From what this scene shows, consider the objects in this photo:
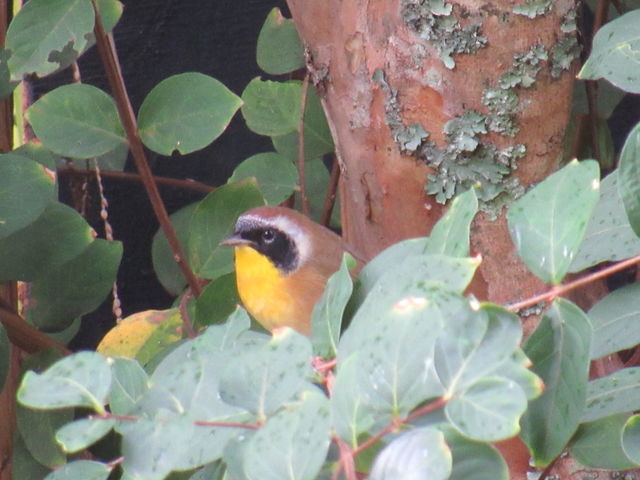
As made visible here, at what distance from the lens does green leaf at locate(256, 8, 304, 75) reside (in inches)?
51.9

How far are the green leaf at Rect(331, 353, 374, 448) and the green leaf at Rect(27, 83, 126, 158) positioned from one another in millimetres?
760

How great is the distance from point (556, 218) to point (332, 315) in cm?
14

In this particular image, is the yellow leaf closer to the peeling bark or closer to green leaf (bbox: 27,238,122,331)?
green leaf (bbox: 27,238,122,331)

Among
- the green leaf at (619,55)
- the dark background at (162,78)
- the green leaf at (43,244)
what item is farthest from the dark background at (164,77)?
the green leaf at (619,55)

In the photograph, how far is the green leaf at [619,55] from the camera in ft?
2.14

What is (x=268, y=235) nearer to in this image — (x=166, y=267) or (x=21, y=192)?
(x=166, y=267)

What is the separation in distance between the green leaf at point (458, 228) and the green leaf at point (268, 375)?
0.11 metres

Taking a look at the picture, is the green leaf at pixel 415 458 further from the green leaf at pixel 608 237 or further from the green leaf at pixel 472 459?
the green leaf at pixel 608 237

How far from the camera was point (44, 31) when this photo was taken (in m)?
1.00

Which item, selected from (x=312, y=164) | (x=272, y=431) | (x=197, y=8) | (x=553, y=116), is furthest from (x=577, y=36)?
(x=197, y=8)

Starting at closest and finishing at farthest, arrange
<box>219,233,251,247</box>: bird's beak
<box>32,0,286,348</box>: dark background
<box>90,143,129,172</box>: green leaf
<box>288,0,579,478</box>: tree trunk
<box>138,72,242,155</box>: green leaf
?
1. <box>288,0,579,478</box>: tree trunk
2. <box>138,72,242,155</box>: green leaf
3. <box>219,233,251,247</box>: bird's beak
4. <box>90,143,129,172</box>: green leaf
5. <box>32,0,286,348</box>: dark background

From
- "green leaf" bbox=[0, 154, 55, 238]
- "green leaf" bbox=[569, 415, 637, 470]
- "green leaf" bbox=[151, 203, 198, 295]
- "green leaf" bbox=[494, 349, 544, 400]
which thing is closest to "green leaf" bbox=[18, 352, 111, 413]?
"green leaf" bbox=[494, 349, 544, 400]

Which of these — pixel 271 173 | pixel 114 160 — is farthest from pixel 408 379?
pixel 114 160

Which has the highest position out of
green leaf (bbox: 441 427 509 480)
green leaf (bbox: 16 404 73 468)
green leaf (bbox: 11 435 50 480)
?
green leaf (bbox: 441 427 509 480)
